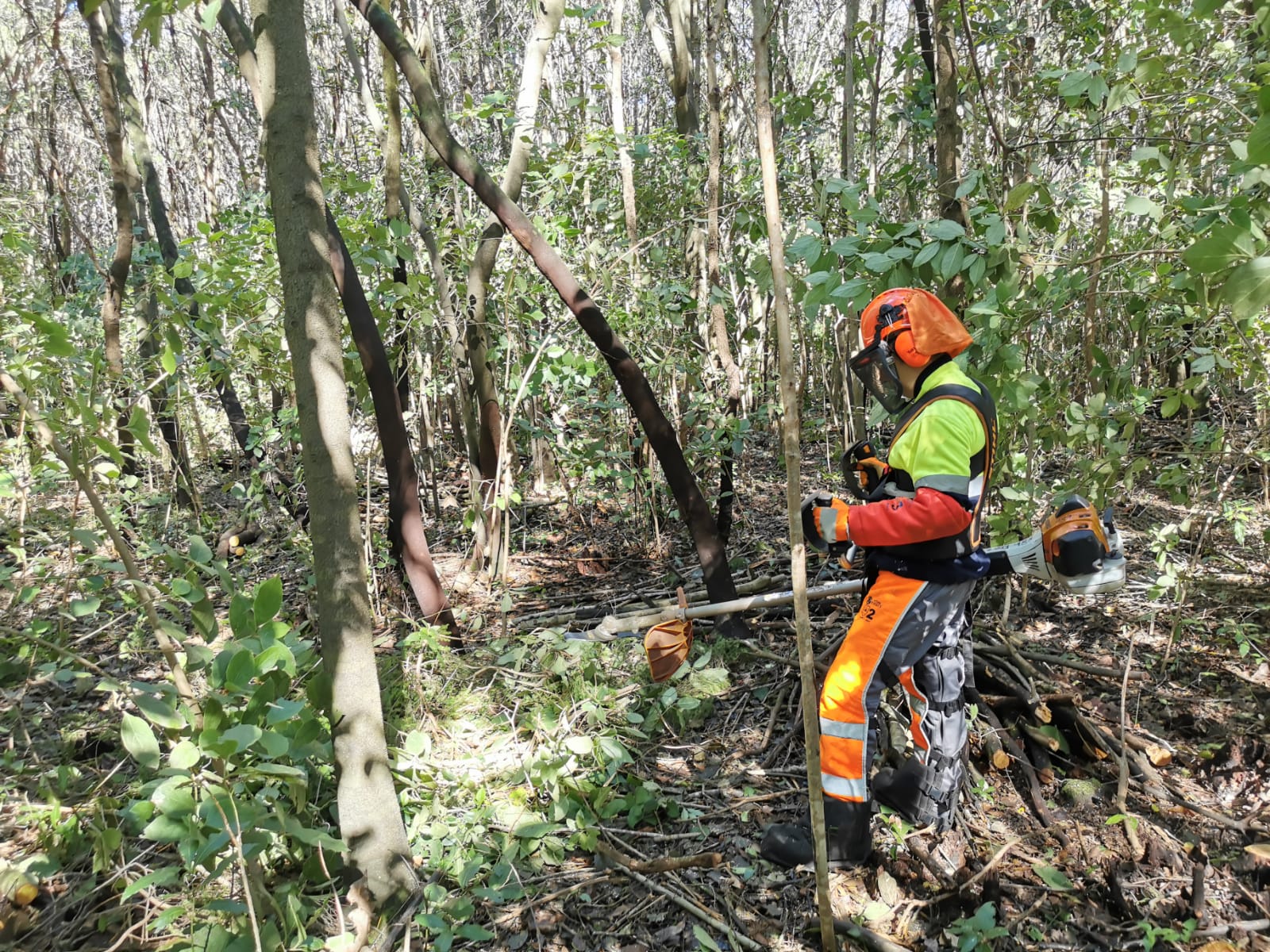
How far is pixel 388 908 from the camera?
2.44 metres

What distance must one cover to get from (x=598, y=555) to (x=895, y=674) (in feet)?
10.8

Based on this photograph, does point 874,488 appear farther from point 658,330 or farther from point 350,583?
point 658,330

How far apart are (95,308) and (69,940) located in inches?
433

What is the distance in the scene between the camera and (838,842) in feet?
8.83

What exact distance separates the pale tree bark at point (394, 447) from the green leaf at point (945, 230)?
2744mm

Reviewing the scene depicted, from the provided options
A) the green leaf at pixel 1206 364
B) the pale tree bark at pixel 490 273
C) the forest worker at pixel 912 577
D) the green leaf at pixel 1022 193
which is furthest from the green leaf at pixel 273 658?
the green leaf at pixel 1206 364

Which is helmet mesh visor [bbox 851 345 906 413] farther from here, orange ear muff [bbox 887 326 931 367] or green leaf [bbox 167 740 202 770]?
green leaf [bbox 167 740 202 770]

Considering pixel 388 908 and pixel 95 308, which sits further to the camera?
pixel 95 308

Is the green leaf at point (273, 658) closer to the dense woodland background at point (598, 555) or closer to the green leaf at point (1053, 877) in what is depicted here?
the dense woodland background at point (598, 555)

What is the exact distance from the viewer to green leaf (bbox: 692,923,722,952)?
7.97 feet

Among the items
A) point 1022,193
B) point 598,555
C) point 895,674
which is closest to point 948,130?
point 1022,193

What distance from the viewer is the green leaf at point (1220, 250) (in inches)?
60.9

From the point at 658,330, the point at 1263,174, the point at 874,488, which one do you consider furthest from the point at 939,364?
Answer: the point at 658,330

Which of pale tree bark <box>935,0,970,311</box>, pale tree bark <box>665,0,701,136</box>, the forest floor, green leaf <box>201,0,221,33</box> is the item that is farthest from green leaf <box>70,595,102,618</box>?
pale tree bark <box>665,0,701,136</box>
